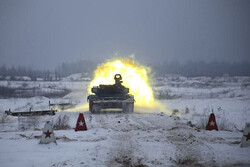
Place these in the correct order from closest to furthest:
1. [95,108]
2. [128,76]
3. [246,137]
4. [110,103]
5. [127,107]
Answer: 1. [246,137]
2. [95,108]
3. [110,103]
4. [127,107]
5. [128,76]

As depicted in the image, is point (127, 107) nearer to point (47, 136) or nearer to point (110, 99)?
point (110, 99)

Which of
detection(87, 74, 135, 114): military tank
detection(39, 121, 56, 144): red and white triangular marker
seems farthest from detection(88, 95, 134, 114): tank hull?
detection(39, 121, 56, 144): red and white triangular marker

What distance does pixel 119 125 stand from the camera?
14109 mm

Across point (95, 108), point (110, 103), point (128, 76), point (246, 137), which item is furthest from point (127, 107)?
point (246, 137)

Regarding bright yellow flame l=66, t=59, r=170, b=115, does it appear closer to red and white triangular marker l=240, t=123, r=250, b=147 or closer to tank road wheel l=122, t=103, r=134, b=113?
tank road wheel l=122, t=103, r=134, b=113

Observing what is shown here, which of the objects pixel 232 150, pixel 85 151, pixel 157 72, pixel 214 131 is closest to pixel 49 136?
pixel 85 151

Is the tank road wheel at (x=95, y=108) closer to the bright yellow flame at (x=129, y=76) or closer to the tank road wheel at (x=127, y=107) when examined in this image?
the tank road wheel at (x=127, y=107)

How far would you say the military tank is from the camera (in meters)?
19.9

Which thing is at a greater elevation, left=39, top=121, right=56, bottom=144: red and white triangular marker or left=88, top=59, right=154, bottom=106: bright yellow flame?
left=88, top=59, right=154, bottom=106: bright yellow flame

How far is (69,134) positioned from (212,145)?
5083 mm

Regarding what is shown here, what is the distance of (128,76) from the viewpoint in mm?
27328

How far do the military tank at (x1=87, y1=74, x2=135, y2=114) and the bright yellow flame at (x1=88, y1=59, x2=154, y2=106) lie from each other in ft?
18.1

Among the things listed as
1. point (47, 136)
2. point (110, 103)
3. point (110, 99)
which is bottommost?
point (47, 136)

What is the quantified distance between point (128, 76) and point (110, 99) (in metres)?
7.54
